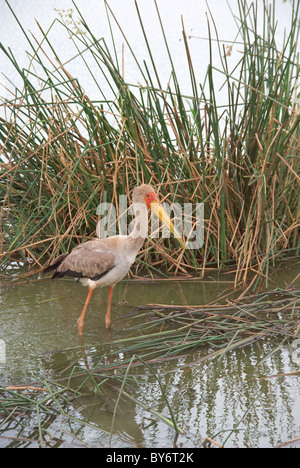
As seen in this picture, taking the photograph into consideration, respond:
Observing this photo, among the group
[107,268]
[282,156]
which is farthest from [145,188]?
[282,156]

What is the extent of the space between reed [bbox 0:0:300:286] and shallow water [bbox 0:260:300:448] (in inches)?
13.8

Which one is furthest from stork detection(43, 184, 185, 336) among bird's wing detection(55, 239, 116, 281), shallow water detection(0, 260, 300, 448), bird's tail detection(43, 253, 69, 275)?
shallow water detection(0, 260, 300, 448)

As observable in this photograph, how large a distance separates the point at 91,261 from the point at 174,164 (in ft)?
3.98

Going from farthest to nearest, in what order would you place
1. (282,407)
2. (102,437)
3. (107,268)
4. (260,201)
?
(260,201) < (107,268) < (282,407) < (102,437)

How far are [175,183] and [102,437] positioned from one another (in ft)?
7.74

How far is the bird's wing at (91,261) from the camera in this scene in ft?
11.5

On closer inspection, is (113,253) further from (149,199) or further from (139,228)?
(149,199)

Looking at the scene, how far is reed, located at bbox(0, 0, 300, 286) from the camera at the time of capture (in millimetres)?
3973

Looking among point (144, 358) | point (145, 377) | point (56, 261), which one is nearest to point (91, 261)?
point (56, 261)

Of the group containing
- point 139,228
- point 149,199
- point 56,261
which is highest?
point 149,199

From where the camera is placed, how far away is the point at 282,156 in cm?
411

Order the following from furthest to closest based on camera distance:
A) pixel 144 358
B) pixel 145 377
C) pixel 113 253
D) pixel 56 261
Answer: pixel 56 261 < pixel 113 253 < pixel 144 358 < pixel 145 377

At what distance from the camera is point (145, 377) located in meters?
2.90

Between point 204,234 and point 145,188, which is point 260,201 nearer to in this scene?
point 204,234
